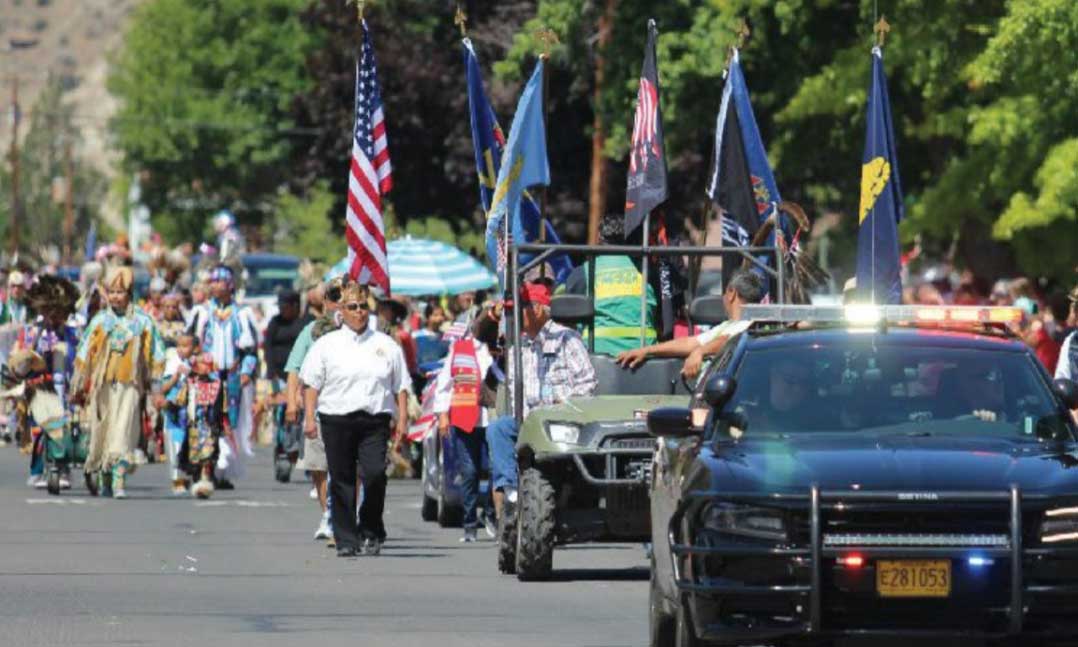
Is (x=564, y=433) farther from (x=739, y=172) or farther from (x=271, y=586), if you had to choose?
(x=739, y=172)

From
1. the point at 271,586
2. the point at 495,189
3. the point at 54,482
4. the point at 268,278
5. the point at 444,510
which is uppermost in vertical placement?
the point at 268,278

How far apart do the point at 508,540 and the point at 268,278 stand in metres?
44.2

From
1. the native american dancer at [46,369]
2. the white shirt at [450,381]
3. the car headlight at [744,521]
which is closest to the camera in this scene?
the car headlight at [744,521]

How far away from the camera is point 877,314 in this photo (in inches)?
518

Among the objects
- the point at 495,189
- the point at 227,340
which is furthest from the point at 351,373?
the point at 227,340

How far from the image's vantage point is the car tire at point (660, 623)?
13.0m

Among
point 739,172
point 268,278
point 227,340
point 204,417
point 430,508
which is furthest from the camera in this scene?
point 268,278

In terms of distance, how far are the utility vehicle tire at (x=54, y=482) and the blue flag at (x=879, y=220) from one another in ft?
25.4

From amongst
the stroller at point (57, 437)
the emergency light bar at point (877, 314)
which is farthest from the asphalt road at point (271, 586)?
the emergency light bar at point (877, 314)

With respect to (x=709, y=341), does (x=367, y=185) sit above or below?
above

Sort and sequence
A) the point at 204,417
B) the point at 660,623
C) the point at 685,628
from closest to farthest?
the point at 685,628, the point at 660,623, the point at 204,417

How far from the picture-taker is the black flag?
22.0m

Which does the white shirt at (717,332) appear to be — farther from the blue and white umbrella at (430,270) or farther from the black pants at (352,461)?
the blue and white umbrella at (430,270)

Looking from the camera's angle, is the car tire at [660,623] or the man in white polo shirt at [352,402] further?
the man in white polo shirt at [352,402]
